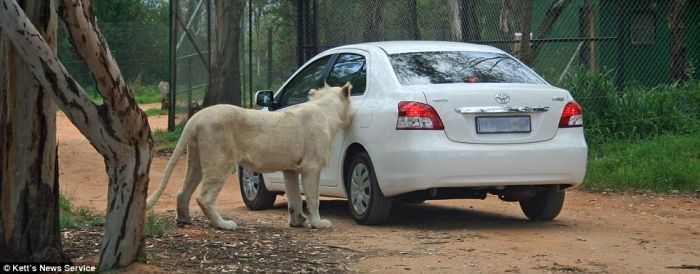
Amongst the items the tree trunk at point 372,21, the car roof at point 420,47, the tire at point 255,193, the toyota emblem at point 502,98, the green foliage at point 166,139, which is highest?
the tree trunk at point 372,21

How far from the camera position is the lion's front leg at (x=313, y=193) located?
8.94 meters

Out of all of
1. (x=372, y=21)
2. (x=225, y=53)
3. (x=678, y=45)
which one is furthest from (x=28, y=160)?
(x=225, y=53)

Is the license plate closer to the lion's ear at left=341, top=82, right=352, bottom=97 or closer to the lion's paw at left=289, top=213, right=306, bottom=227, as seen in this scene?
the lion's ear at left=341, top=82, right=352, bottom=97

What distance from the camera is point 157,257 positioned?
6.88 metres

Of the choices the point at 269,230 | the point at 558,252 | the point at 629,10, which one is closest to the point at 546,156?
the point at 558,252

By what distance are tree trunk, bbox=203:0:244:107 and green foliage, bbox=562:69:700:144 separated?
6454 mm

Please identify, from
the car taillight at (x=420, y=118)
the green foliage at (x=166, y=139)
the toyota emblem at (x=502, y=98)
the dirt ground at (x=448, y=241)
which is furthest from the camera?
the green foliage at (x=166, y=139)

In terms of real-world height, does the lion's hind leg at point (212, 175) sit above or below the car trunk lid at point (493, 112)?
below

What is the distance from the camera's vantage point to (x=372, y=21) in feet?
51.0

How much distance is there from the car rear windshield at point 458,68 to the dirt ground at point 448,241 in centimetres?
119

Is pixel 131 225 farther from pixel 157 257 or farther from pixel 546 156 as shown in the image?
pixel 546 156

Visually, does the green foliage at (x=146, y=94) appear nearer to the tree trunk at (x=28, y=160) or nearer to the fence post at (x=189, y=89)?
the fence post at (x=189, y=89)

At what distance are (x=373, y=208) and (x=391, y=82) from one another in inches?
39.5

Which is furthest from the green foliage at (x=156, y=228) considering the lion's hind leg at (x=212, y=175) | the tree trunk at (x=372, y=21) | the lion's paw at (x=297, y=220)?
the tree trunk at (x=372, y=21)
